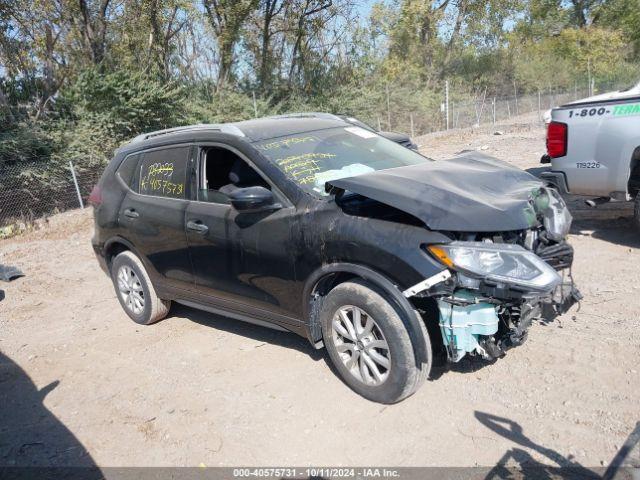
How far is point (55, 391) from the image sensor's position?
421 centimetres

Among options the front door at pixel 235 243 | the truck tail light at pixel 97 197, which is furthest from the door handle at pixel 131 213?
the front door at pixel 235 243

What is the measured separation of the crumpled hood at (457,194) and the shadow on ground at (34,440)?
237cm

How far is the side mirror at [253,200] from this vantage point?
11.6 ft

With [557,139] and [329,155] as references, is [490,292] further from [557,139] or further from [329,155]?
[557,139]

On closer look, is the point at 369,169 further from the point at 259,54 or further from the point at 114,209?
the point at 259,54

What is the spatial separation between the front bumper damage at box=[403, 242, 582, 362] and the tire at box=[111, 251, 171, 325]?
2.93m

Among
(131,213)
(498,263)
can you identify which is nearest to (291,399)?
(498,263)

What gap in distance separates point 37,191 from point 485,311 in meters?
11.3

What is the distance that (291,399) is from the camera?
363cm

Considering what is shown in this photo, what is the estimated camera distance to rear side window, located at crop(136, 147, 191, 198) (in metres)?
4.50

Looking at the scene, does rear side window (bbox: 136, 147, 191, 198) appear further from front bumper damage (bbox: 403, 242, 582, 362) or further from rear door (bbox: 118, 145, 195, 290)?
front bumper damage (bbox: 403, 242, 582, 362)

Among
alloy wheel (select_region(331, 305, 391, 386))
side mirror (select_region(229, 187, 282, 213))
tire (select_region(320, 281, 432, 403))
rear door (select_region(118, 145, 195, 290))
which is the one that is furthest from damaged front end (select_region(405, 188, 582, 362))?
rear door (select_region(118, 145, 195, 290))

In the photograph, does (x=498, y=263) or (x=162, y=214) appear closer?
(x=498, y=263)

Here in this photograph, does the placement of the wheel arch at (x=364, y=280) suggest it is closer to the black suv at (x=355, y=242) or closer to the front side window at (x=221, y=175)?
the black suv at (x=355, y=242)
